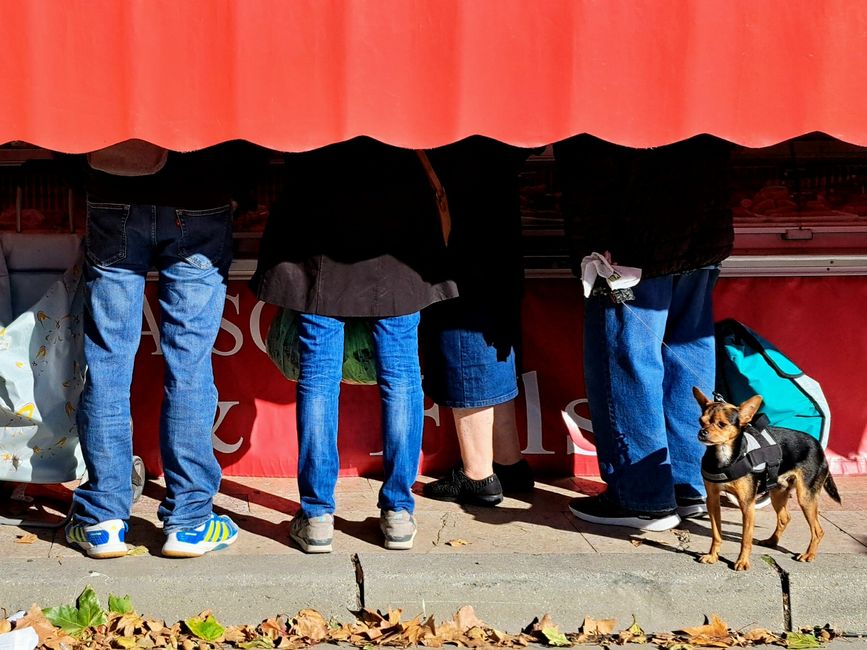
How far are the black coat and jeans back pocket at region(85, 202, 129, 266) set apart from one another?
1.81 ft

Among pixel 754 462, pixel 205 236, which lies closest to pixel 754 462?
pixel 754 462

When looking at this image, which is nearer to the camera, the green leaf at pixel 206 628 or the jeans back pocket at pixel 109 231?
the green leaf at pixel 206 628

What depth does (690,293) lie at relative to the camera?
475cm

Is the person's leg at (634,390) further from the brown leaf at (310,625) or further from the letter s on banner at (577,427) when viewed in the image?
the brown leaf at (310,625)

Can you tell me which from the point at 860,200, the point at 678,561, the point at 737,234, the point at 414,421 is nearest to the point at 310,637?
the point at 414,421

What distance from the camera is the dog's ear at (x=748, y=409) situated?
13.8 ft

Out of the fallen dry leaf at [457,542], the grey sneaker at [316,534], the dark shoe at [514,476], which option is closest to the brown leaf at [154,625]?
the grey sneaker at [316,534]

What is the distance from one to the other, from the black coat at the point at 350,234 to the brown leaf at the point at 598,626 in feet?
4.42

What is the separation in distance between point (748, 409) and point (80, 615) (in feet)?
8.36

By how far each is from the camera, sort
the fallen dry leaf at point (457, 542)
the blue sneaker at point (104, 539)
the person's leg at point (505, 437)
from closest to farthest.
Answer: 1. the blue sneaker at point (104, 539)
2. the fallen dry leaf at point (457, 542)
3. the person's leg at point (505, 437)

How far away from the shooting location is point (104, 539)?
429cm

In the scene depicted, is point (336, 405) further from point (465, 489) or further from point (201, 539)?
point (465, 489)

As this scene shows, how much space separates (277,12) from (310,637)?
85.5 inches

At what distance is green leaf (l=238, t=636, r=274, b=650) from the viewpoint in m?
3.87
